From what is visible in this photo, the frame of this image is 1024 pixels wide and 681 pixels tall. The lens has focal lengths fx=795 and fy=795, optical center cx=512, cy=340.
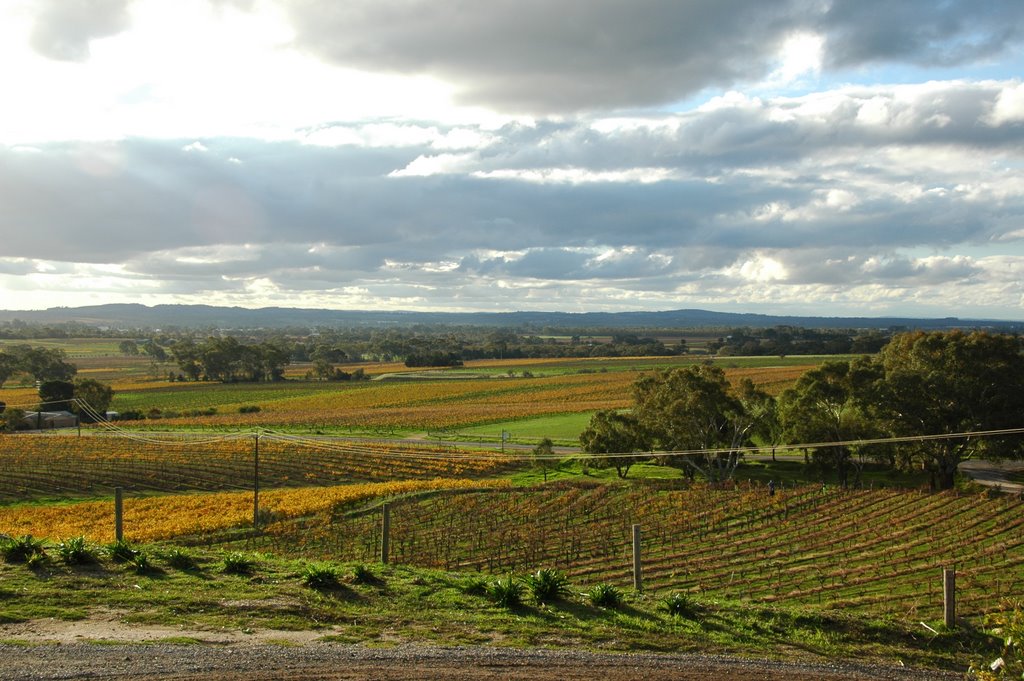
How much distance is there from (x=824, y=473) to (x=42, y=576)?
128 ft

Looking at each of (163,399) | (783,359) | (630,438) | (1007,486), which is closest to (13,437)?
(163,399)

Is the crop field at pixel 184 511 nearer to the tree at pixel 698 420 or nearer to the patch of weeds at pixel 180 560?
the tree at pixel 698 420

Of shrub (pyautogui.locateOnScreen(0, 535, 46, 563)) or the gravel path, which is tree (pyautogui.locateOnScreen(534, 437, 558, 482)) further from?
the gravel path

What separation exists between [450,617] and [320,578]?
247cm

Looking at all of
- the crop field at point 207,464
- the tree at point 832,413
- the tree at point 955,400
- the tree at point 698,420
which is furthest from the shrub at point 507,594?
the crop field at point 207,464

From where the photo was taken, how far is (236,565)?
13.5 metres

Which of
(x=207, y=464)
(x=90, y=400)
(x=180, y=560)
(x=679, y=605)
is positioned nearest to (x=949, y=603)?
(x=679, y=605)

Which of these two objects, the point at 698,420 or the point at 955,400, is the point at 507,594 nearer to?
the point at 698,420

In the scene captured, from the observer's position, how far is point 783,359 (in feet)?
522

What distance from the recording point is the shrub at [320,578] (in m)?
12.6

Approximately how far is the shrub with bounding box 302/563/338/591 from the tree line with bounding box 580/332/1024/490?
24500 millimetres

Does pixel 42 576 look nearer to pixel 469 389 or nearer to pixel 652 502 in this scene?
pixel 652 502

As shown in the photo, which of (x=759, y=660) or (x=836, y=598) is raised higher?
(x=759, y=660)

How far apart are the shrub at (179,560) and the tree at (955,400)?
113 ft
